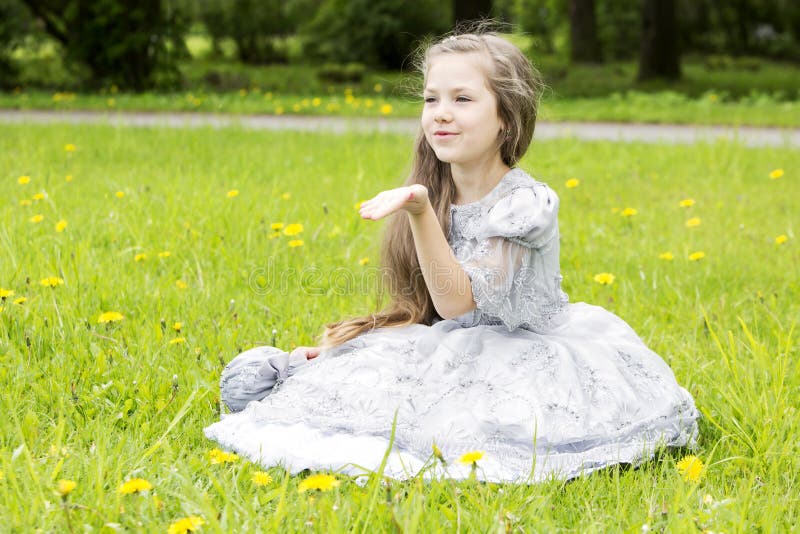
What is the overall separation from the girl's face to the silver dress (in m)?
0.19

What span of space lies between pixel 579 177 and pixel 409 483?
13.9ft

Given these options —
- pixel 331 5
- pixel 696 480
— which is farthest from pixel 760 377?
pixel 331 5

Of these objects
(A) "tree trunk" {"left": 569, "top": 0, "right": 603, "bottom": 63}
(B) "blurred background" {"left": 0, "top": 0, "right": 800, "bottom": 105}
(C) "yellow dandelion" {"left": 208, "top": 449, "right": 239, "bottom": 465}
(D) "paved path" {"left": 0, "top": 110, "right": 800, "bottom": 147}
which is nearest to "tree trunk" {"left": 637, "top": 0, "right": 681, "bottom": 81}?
(B) "blurred background" {"left": 0, "top": 0, "right": 800, "bottom": 105}

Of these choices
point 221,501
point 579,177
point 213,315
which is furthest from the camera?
point 579,177

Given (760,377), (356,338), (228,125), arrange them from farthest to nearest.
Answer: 1. (228,125)
2. (356,338)
3. (760,377)

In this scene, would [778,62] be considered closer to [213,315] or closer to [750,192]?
[750,192]

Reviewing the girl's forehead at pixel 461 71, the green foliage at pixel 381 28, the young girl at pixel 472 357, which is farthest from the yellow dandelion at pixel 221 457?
the green foliage at pixel 381 28

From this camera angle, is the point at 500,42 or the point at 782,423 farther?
the point at 500,42

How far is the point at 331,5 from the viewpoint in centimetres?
2023

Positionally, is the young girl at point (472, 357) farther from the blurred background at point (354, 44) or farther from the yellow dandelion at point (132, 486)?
the blurred background at point (354, 44)

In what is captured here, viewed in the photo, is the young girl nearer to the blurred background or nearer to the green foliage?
the blurred background

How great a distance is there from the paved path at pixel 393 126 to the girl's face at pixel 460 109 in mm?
4804

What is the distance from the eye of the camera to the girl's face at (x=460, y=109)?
2.46m

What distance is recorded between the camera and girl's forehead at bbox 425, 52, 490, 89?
246 cm
